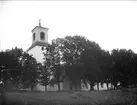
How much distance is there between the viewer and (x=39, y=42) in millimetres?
52531

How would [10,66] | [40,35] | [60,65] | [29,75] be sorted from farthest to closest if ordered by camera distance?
[40,35] → [60,65] → [10,66] → [29,75]

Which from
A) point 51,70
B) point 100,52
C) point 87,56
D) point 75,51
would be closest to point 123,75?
point 100,52

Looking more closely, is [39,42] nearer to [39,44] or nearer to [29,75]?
[39,44]

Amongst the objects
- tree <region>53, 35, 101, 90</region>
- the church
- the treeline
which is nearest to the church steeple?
the church

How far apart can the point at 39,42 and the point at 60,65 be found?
15.2 m

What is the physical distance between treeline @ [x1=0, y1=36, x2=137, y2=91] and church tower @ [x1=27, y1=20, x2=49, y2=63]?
27.9 ft

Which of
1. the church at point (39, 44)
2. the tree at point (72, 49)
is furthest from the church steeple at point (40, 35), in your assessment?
the tree at point (72, 49)

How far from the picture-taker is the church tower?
5149 cm

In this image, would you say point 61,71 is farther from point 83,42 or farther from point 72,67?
point 83,42

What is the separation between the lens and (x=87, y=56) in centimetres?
4184

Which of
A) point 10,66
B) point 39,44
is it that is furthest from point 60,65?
point 39,44

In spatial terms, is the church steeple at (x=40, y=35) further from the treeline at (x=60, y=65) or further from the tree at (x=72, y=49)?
the tree at (x=72, y=49)

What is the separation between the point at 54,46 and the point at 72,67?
7.38 metres

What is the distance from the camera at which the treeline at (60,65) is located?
39156mm
